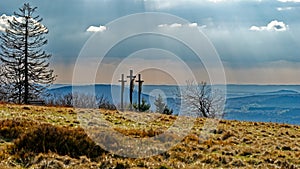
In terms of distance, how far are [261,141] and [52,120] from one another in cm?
805

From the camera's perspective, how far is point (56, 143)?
11586mm

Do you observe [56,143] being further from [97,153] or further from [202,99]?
[202,99]

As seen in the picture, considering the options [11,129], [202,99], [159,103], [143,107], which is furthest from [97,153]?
[202,99]

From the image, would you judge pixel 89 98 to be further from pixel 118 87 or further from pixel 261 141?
pixel 261 141

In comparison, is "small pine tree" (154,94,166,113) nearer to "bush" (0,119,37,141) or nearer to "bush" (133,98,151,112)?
"bush" (133,98,151,112)

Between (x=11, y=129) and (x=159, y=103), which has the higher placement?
(x=11, y=129)

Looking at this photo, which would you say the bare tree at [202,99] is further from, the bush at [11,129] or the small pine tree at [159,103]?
the bush at [11,129]

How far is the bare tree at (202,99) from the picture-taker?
55.6 m

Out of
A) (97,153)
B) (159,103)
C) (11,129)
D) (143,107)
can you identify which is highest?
(11,129)

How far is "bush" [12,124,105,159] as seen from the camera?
11.1 m

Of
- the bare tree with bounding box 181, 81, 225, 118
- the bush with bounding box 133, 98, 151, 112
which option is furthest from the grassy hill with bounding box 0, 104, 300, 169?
the bare tree with bounding box 181, 81, 225, 118

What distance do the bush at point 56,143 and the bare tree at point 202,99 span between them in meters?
43.1

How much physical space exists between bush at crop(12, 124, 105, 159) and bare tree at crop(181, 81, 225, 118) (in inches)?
1698

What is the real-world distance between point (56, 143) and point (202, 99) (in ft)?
152
